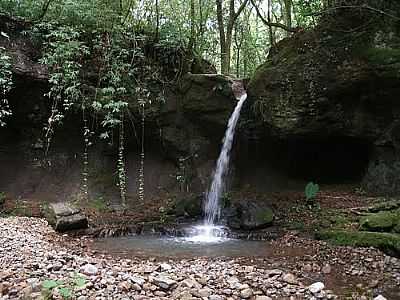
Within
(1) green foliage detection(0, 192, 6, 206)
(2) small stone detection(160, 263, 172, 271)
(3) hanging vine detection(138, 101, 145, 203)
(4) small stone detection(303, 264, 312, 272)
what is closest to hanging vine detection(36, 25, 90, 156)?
(3) hanging vine detection(138, 101, 145, 203)

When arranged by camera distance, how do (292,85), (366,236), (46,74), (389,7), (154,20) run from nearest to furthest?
(366,236), (389,7), (292,85), (46,74), (154,20)

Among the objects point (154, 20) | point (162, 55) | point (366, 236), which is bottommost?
point (366, 236)

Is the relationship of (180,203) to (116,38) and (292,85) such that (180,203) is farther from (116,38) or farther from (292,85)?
(116,38)

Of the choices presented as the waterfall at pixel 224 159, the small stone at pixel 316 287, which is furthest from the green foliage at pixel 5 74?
the small stone at pixel 316 287

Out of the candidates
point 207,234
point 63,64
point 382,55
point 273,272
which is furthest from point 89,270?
point 382,55

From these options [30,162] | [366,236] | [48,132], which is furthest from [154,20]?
[366,236]

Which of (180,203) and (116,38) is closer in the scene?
(180,203)

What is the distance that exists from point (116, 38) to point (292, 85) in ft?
14.8

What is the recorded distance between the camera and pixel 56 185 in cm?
1003

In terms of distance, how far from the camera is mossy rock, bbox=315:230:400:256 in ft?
17.7

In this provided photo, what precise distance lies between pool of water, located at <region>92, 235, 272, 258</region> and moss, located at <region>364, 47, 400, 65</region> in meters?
4.18

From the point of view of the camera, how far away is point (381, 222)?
612cm

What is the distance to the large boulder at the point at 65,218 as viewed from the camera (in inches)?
287

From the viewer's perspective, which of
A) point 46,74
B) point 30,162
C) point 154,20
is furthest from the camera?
point 154,20
